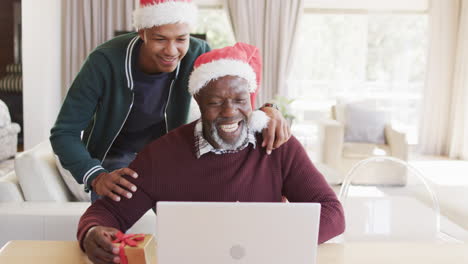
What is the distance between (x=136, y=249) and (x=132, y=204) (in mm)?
370

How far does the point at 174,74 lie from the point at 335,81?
17.6ft

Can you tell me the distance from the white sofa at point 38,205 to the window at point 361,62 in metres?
4.48

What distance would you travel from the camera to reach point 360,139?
539 cm

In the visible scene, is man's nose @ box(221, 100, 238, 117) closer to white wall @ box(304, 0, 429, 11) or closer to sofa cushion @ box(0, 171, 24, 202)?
sofa cushion @ box(0, 171, 24, 202)

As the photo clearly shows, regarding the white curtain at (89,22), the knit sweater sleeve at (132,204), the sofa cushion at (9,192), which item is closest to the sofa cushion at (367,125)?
the white curtain at (89,22)

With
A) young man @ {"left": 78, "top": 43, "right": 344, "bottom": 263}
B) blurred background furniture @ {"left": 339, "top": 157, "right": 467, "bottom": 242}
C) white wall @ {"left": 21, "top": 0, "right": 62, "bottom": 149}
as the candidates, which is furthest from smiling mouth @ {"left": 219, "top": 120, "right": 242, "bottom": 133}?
white wall @ {"left": 21, "top": 0, "right": 62, "bottom": 149}

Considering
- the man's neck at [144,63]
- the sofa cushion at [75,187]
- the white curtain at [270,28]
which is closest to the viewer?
A: the man's neck at [144,63]

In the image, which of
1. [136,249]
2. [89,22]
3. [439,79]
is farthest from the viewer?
[439,79]

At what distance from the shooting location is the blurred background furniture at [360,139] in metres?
5.09

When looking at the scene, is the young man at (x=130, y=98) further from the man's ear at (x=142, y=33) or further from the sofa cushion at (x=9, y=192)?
the sofa cushion at (x=9, y=192)

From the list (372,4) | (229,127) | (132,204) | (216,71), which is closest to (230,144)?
(229,127)

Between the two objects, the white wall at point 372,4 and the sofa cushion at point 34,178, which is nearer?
the sofa cushion at point 34,178

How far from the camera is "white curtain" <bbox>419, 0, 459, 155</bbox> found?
6.59 metres

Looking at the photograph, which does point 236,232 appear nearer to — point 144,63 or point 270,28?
point 144,63
